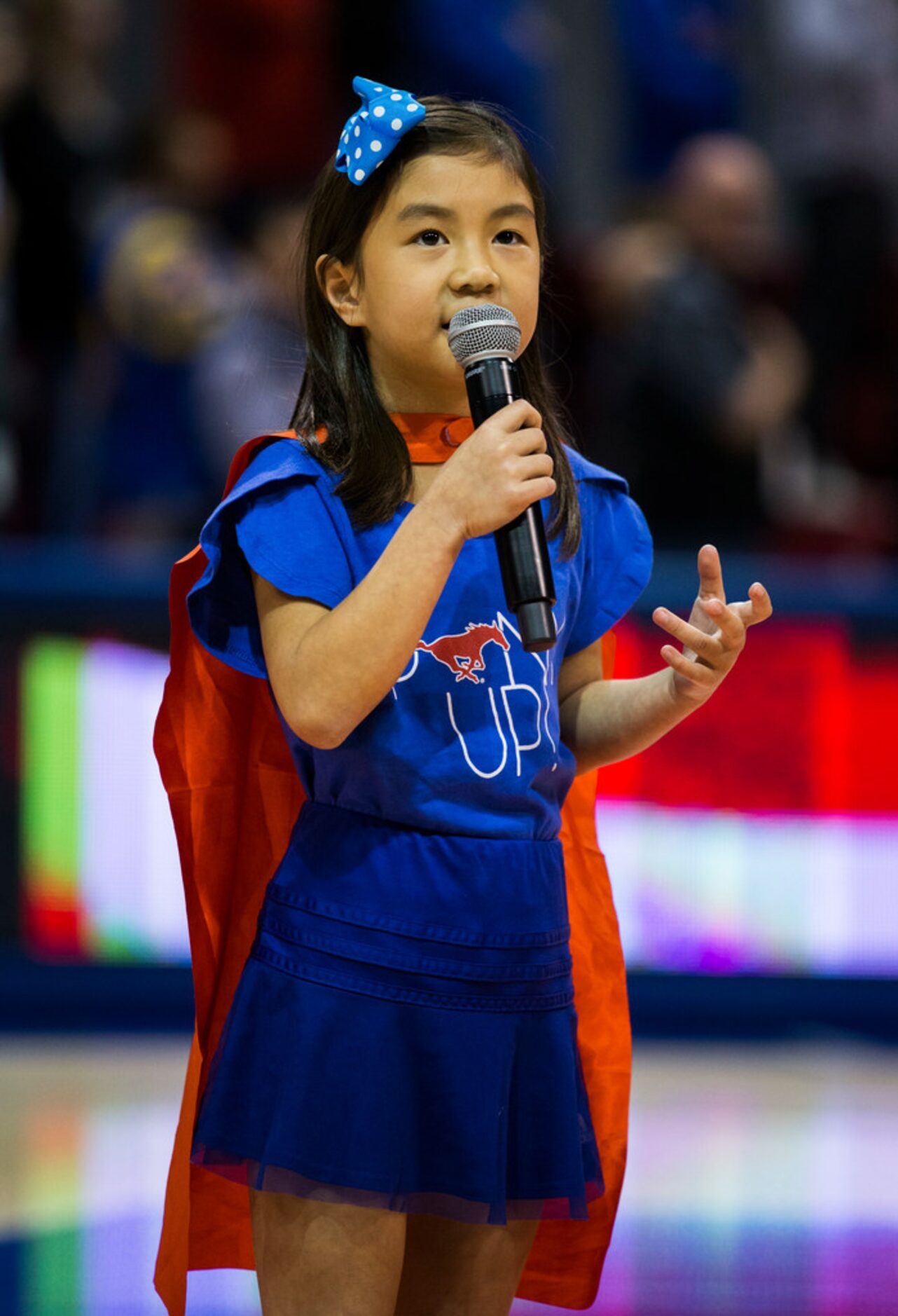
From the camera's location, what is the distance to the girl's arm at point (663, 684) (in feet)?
6.26

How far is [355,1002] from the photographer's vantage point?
183cm

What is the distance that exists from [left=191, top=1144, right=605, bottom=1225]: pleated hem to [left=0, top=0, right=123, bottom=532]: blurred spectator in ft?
12.6

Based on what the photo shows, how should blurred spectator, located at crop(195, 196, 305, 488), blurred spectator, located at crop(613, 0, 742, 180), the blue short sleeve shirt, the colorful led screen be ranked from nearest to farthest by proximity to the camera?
1. the blue short sleeve shirt
2. the colorful led screen
3. blurred spectator, located at crop(195, 196, 305, 488)
4. blurred spectator, located at crop(613, 0, 742, 180)

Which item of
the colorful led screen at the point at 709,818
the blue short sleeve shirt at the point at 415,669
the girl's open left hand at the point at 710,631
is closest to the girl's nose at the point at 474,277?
the blue short sleeve shirt at the point at 415,669

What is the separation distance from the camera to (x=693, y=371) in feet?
Answer: 17.9

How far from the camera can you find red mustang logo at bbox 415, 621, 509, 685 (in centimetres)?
187

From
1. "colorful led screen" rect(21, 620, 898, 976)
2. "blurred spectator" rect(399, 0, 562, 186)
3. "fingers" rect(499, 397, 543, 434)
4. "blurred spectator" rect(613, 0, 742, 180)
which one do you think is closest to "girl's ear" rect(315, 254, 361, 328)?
"fingers" rect(499, 397, 543, 434)

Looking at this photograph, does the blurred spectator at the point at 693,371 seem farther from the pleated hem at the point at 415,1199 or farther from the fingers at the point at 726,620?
the pleated hem at the point at 415,1199

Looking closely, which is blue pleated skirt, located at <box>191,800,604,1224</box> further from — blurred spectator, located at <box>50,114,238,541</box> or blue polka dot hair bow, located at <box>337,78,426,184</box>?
blurred spectator, located at <box>50,114,238,541</box>

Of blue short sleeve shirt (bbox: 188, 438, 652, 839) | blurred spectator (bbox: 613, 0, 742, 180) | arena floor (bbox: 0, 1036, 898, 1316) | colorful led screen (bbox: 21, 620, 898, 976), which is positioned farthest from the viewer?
blurred spectator (bbox: 613, 0, 742, 180)

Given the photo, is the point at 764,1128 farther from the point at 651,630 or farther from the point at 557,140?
the point at 557,140

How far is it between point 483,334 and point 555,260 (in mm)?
2737

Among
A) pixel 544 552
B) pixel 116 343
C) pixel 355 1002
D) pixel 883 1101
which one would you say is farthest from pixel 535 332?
pixel 116 343

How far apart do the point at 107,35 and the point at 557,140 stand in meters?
2.01
